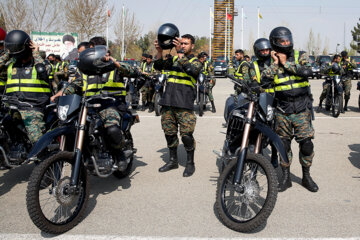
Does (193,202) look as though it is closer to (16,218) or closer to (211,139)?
(16,218)

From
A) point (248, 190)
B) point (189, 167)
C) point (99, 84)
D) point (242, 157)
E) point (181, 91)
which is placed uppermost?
point (99, 84)

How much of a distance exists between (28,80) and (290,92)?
322cm

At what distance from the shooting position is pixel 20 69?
4938mm

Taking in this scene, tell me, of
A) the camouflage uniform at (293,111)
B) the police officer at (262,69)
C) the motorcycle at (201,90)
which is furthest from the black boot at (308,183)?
the motorcycle at (201,90)

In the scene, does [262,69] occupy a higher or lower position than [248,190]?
higher

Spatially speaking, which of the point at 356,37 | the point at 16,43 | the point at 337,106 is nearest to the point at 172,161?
the point at 16,43

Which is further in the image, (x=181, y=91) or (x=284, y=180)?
(x=181, y=91)

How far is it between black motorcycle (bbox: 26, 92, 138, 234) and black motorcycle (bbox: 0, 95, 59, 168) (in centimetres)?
70

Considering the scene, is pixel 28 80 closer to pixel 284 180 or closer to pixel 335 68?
pixel 284 180

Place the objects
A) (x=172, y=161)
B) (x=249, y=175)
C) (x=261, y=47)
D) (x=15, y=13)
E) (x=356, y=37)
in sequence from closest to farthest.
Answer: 1. (x=249, y=175)
2. (x=172, y=161)
3. (x=261, y=47)
4. (x=15, y=13)
5. (x=356, y=37)

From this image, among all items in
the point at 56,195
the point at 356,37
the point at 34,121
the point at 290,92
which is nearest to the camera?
the point at 56,195

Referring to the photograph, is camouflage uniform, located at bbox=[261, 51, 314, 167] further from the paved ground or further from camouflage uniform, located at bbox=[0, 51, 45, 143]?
camouflage uniform, located at bbox=[0, 51, 45, 143]

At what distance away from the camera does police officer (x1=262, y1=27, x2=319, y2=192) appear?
445cm

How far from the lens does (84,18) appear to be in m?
32.4
